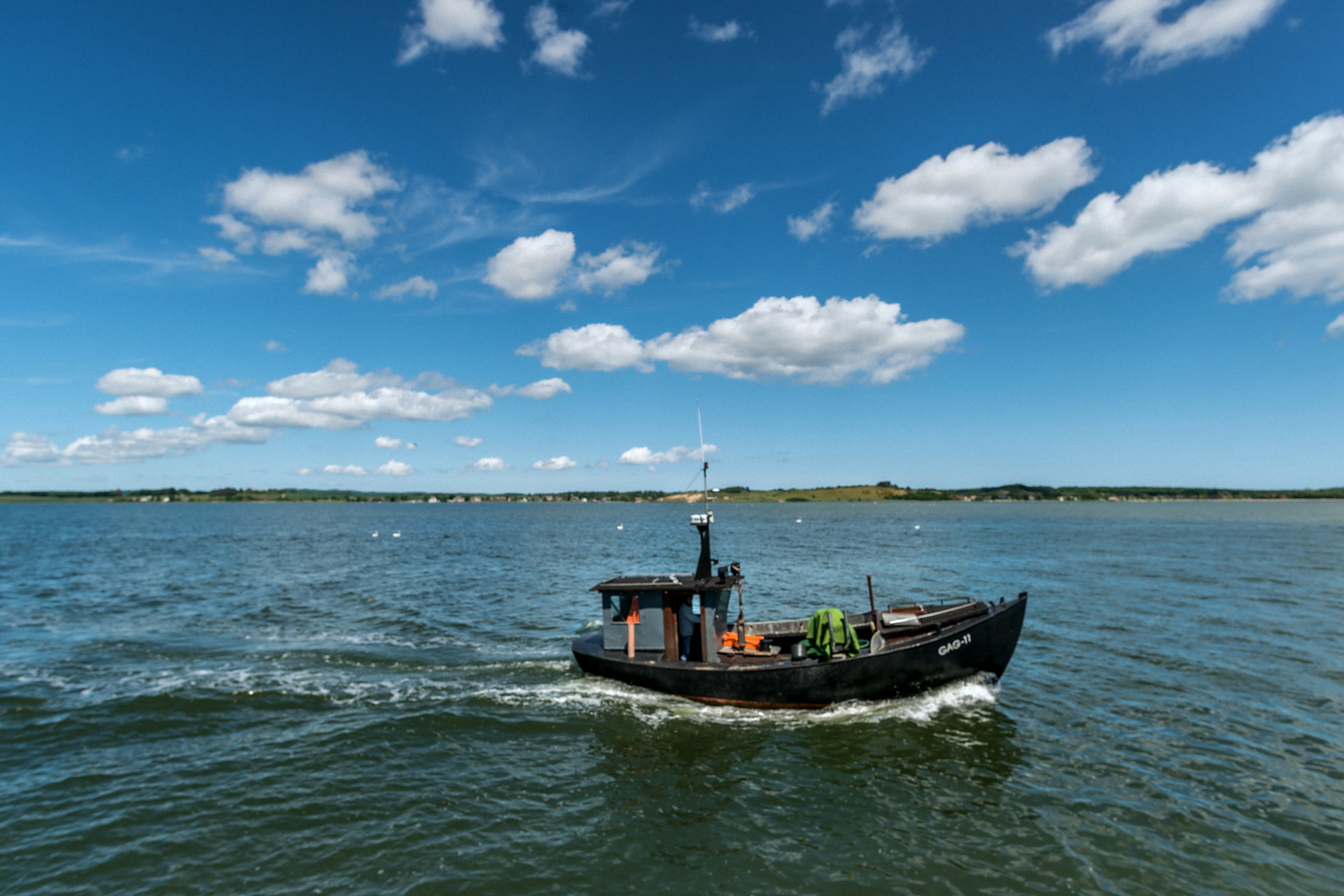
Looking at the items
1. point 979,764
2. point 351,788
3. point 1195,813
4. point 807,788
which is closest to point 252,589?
point 351,788

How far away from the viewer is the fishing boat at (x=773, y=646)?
1875 cm

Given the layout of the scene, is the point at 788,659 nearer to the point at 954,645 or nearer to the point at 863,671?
the point at 863,671

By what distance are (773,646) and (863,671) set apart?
14.3ft

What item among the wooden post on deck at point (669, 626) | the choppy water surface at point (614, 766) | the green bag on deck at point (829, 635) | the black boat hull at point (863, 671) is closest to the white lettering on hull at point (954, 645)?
the black boat hull at point (863, 671)

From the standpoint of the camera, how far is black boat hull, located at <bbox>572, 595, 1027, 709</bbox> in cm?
1859

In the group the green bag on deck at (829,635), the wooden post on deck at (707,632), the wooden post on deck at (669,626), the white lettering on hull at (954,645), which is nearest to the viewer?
the white lettering on hull at (954,645)

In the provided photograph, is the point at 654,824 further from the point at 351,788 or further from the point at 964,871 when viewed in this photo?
the point at 351,788

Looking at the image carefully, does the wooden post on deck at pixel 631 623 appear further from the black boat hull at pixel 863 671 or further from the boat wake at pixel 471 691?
the boat wake at pixel 471 691

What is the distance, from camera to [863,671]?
1862 centimetres

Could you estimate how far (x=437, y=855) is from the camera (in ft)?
38.6

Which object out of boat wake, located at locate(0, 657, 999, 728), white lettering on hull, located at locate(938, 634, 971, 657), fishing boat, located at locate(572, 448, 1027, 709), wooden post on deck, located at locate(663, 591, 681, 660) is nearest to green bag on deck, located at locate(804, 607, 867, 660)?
fishing boat, located at locate(572, 448, 1027, 709)

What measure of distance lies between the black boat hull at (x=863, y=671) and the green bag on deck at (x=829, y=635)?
0.50 m

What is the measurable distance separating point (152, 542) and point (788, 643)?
95.3m

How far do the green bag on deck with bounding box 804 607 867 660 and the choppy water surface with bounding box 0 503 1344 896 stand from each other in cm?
190
